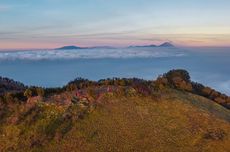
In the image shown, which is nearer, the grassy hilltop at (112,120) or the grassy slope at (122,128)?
the grassy slope at (122,128)

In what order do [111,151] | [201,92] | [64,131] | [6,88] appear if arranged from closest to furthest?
[111,151] < [64,131] < [201,92] < [6,88]

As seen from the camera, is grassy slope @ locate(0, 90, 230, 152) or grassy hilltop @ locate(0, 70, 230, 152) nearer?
grassy slope @ locate(0, 90, 230, 152)

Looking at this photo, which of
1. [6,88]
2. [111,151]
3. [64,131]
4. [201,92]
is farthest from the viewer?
[6,88]

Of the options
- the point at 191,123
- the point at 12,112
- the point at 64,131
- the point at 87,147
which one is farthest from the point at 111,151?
the point at 12,112

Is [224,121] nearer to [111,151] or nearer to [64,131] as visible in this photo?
[111,151]

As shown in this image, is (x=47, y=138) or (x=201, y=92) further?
(x=201, y=92)
